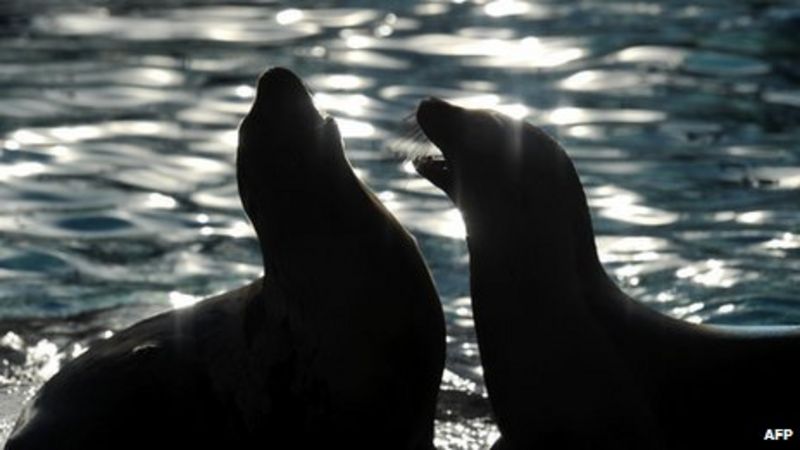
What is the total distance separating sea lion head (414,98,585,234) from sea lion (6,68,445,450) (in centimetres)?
24

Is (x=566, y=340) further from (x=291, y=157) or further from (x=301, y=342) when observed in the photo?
(x=291, y=157)

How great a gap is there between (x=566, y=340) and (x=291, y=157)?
94 centimetres

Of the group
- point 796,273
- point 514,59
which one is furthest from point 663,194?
point 514,59

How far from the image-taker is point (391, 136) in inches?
493

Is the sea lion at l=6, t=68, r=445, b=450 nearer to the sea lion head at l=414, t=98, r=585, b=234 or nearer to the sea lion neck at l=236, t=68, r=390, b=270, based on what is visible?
the sea lion neck at l=236, t=68, r=390, b=270

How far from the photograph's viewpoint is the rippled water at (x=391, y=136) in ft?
33.9

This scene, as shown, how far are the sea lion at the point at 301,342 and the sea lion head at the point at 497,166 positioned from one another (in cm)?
24
